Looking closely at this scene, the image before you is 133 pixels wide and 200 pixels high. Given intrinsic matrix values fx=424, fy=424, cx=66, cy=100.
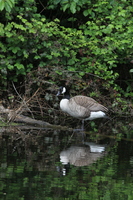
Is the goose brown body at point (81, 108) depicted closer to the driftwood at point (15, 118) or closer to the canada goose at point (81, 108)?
the canada goose at point (81, 108)

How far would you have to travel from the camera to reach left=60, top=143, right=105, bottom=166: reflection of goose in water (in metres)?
7.36

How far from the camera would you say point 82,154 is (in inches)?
316

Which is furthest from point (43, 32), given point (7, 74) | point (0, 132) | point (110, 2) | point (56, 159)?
point (56, 159)

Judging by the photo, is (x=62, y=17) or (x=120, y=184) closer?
(x=120, y=184)

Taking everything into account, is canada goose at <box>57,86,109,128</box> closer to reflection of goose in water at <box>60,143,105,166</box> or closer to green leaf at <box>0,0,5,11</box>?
reflection of goose in water at <box>60,143,105,166</box>

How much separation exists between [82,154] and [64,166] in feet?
3.79

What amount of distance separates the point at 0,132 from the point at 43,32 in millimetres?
4511

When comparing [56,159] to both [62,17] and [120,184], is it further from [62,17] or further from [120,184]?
[62,17]

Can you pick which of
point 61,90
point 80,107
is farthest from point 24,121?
point 61,90

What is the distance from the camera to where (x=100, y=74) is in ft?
47.0

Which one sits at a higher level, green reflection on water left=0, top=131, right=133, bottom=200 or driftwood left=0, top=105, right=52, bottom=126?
driftwood left=0, top=105, right=52, bottom=126

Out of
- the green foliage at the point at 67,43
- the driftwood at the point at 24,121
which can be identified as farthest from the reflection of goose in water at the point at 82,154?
the green foliage at the point at 67,43

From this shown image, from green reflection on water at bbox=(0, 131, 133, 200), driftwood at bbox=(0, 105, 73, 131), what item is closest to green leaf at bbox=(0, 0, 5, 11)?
driftwood at bbox=(0, 105, 73, 131)

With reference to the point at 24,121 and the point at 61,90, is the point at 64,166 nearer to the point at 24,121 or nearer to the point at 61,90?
the point at 24,121
